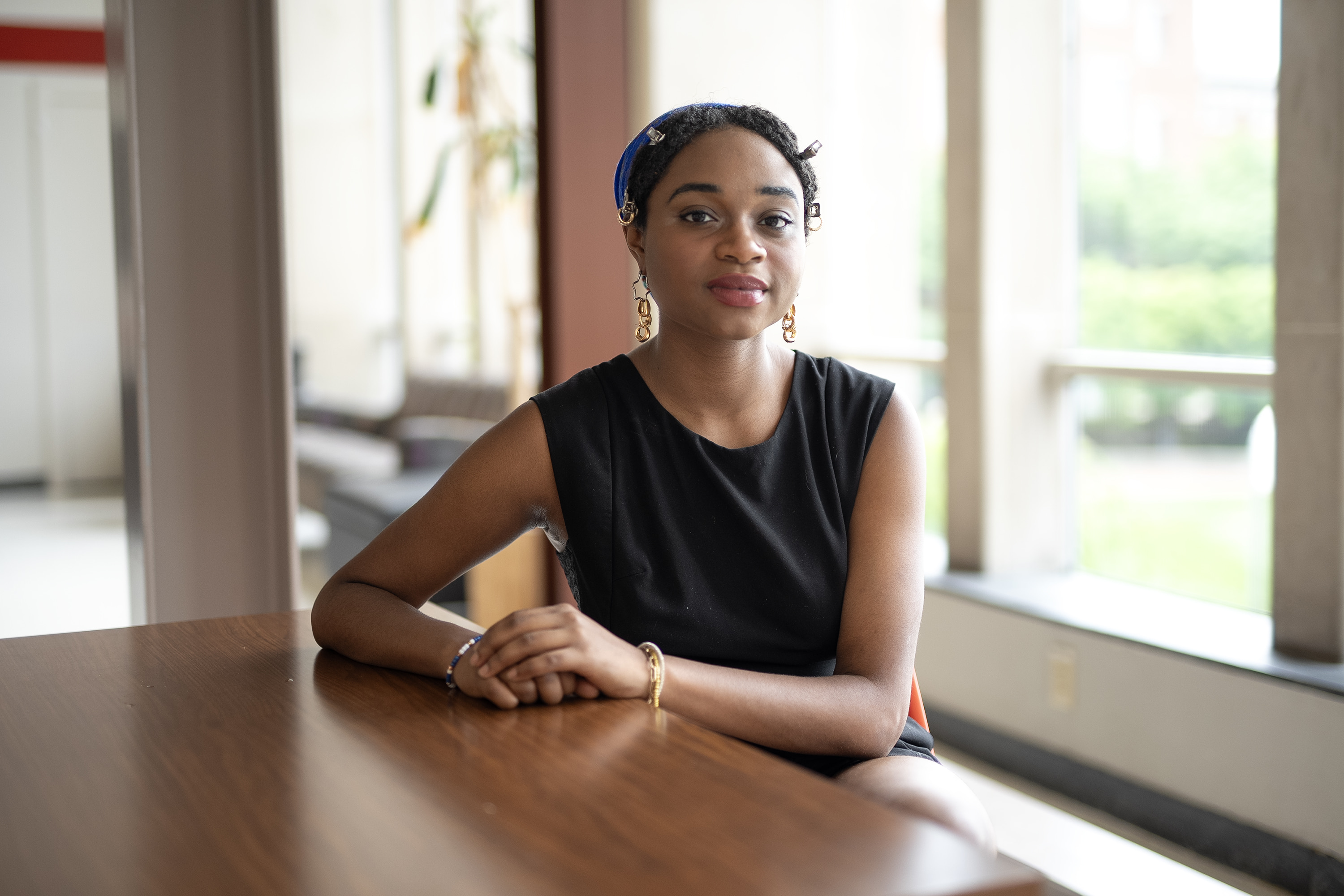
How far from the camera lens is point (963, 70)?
12.0 ft

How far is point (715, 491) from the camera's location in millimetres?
1496

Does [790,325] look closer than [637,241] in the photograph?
No

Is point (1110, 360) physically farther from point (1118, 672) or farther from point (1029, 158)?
point (1118, 672)

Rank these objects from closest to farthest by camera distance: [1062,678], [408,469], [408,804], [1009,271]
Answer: [408,804] → [1062,678] → [1009,271] → [408,469]

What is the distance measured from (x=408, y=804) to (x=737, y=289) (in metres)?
0.79

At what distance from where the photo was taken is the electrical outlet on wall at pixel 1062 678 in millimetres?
3158

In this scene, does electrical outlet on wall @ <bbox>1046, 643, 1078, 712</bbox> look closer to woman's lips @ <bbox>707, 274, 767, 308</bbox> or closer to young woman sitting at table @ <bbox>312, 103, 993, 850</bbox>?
young woman sitting at table @ <bbox>312, 103, 993, 850</bbox>

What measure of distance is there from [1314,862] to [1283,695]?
348mm

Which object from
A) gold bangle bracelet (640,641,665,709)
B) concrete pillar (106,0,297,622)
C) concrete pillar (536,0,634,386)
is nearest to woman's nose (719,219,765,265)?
gold bangle bracelet (640,641,665,709)

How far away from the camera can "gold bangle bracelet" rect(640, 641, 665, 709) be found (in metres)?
1.21

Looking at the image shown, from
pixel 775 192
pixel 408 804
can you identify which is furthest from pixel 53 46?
pixel 408 804

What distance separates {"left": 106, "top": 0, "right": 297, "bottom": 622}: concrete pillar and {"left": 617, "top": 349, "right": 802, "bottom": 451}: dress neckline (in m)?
1.31

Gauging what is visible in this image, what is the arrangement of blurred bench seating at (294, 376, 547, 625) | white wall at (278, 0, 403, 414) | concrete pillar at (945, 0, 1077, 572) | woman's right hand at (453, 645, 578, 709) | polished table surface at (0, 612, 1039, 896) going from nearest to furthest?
polished table surface at (0, 612, 1039, 896) < woman's right hand at (453, 645, 578, 709) < concrete pillar at (945, 0, 1077, 572) < blurred bench seating at (294, 376, 547, 625) < white wall at (278, 0, 403, 414)

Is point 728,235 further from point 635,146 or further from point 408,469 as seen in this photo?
point 408,469
